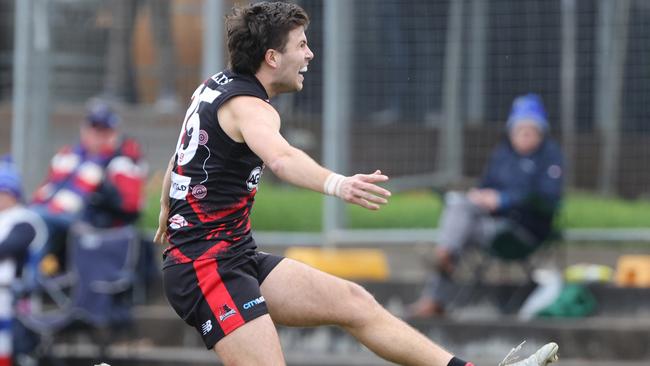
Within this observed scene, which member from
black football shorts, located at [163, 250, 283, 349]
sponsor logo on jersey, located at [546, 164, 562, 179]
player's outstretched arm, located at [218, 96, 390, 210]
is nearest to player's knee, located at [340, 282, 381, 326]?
black football shorts, located at [163, 250, 283, 349]

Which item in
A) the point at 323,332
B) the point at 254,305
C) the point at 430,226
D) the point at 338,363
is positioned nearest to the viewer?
the point at 254,305

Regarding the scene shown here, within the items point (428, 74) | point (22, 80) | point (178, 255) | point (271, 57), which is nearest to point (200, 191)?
point (178, 255)

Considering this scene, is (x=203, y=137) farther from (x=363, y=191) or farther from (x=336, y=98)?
(x=336, y=98)

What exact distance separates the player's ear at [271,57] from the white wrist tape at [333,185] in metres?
0.81

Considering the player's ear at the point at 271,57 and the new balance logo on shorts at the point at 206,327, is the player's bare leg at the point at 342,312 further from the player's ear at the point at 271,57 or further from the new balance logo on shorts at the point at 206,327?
the player's ear at the point at 271,57

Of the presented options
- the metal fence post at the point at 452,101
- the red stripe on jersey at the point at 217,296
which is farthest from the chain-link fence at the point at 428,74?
the red stripe on jersey at the point at 217,296

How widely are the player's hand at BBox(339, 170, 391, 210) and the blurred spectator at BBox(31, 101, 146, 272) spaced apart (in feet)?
16.7

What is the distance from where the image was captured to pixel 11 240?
32.2 feet

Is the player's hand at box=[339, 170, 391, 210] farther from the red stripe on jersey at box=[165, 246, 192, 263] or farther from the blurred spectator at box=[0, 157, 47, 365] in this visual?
the blurred spectator at box=[0, 157, 47, 365]

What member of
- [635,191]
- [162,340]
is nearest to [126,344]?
[162,340]

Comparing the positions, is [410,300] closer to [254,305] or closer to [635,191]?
[635,191]

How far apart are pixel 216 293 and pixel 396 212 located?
17.5 feet

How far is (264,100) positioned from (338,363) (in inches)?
156

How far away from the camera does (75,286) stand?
10055mm
